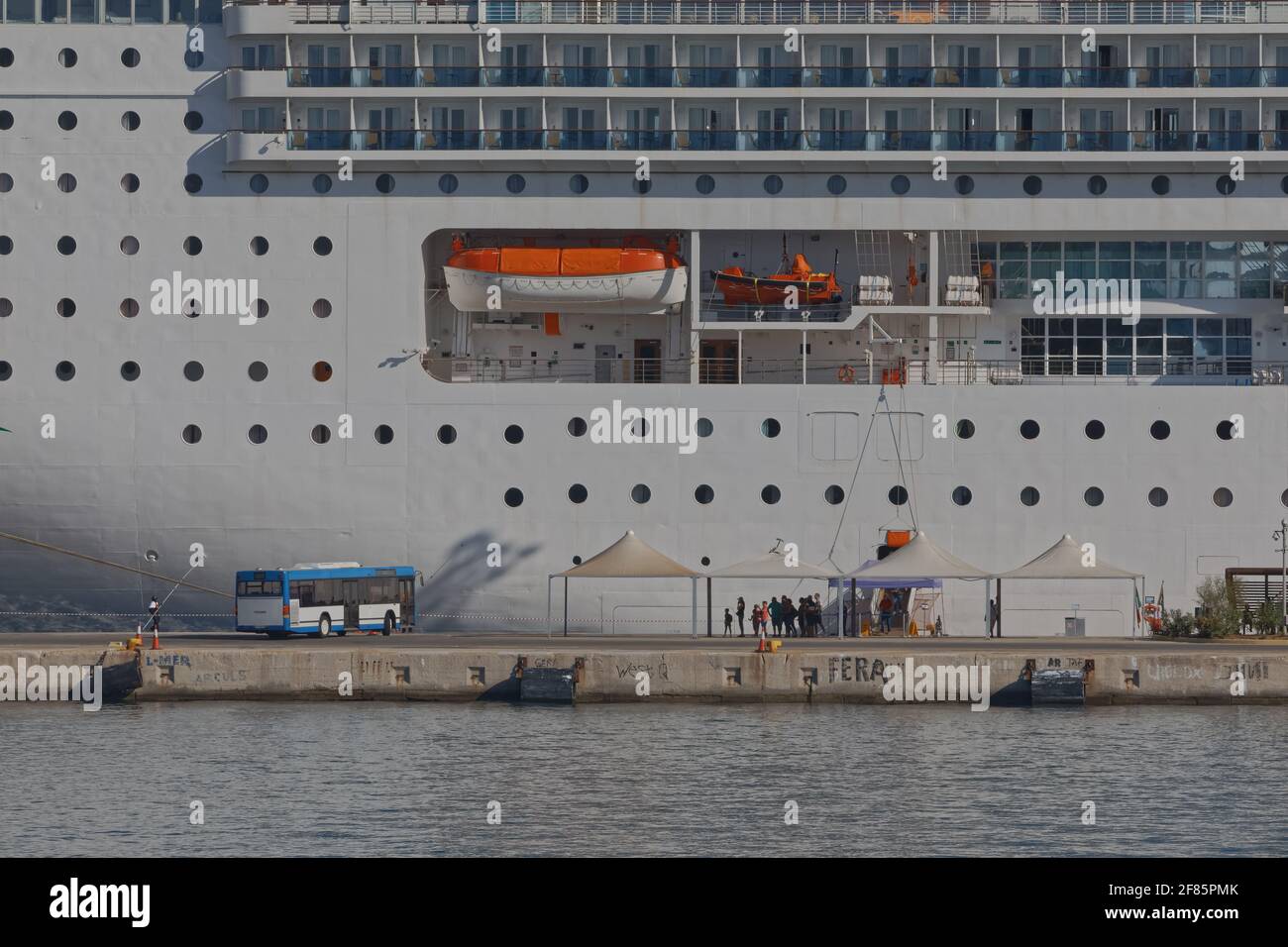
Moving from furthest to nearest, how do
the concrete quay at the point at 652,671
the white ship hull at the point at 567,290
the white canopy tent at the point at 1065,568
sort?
the white ship hull at the point at 567,290 → the white canopy tent at the point at 1065,568 → the concrete quay at the point at 652,671

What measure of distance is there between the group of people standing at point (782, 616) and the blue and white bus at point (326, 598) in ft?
19.1

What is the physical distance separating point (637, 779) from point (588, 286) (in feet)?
42.0

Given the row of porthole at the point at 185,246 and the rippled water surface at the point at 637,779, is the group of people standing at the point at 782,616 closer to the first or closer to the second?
the rippled water surface at the point at 637,779

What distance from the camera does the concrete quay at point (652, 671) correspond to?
29.5 meters

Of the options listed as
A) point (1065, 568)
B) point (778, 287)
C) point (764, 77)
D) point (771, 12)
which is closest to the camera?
point (1065, 568)

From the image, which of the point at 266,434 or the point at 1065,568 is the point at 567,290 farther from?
the point at 1065,568

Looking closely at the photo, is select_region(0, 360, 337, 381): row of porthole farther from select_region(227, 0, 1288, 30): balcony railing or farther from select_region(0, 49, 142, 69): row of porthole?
select_region(227, 0, 1288, 30): balcony railing

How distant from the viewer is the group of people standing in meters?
33.4

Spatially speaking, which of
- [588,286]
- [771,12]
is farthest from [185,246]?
[771,12]

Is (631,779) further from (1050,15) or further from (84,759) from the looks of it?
(1050,15)

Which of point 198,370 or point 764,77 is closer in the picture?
point 198,370

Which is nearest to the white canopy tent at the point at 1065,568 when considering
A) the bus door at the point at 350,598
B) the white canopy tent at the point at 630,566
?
the white canopy tent at the point at 630,566

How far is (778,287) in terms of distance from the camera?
34188 mm
